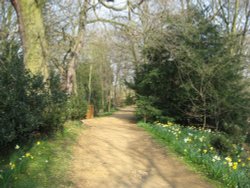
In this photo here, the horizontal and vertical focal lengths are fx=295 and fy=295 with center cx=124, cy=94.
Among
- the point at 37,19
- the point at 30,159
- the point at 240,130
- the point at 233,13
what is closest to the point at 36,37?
the point at 37,19

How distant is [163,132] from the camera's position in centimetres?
948

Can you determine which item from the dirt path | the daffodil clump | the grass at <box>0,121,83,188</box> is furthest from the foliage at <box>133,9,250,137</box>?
the daffodil clump

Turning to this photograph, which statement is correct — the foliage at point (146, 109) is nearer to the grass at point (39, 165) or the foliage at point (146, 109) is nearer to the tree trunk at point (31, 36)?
the tree trunk at point (31, 36)

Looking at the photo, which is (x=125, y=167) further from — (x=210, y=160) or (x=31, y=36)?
(x=31, y=36)

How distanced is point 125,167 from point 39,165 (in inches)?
69.0

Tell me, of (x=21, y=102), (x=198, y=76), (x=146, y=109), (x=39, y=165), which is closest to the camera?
(x=39, y=165)

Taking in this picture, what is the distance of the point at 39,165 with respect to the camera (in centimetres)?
569

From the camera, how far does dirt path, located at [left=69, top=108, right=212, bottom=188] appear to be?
5316 millimetres

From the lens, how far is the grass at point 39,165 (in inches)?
185

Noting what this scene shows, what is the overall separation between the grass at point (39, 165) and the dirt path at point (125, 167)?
0.80 ft

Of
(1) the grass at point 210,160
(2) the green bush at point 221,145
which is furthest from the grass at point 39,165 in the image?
(2) the green bush at point 221,145

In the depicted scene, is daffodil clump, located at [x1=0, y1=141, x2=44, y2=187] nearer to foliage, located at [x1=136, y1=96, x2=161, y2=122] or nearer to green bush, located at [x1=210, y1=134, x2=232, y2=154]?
green bush, located at [x1=210, y1=134, x2=232, y2=154]

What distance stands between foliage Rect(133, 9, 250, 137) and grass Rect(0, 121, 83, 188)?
22.2 ft

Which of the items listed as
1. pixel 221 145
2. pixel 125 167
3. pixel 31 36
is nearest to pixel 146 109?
pixel 221 145
